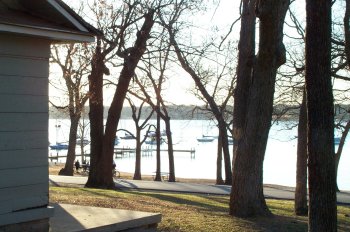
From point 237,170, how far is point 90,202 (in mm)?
3466

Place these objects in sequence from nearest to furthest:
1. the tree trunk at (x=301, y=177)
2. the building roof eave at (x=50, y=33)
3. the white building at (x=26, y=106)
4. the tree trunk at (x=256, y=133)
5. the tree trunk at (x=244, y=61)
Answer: the building roof eave at (x=50, y=33) → the white building at (x=26, y=106) → the tree trunk at (x=256, y=133) → the tree trunk at (x=244, y=61) → the tree trunk at (x=301, y=177)

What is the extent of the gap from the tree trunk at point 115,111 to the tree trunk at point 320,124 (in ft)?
44.4

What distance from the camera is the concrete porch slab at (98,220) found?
7703 millimetres

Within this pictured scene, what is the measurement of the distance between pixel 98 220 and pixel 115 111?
41.8ft

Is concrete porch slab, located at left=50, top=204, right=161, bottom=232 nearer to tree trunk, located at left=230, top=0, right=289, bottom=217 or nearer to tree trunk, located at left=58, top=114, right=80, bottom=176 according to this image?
tree trunk, located at left=230, top=0, right=289, bottom=217

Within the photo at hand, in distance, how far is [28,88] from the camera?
7.05m

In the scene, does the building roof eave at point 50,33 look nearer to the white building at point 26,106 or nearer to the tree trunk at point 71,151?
the white building at point 26,106

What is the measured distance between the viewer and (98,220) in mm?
8148

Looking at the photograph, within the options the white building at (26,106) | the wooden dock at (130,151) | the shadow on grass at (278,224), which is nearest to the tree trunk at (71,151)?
the shadow on grass at (278,224)

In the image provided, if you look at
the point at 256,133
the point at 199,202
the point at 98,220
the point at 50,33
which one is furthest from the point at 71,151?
the point at 50,33

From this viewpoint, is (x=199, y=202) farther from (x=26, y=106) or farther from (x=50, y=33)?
(x=50, y=33)

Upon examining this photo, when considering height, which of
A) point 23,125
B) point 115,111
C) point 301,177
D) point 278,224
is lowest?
point 278,224

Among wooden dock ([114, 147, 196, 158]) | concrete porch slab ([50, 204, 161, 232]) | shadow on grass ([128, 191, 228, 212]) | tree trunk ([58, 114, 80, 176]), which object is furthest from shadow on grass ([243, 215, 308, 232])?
wooden dock ([114, 147, 196, 158])

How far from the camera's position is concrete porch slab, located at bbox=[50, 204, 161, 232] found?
25.3 ft
